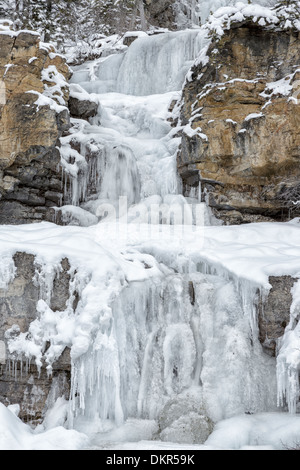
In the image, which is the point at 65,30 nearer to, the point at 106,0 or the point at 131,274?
the point at 106,0

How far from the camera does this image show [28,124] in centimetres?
723

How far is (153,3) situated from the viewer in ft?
59.2

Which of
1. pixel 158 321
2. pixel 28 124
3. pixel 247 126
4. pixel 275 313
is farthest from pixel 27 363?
pixel 247 126

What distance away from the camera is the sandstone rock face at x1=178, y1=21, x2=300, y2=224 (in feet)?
23.7

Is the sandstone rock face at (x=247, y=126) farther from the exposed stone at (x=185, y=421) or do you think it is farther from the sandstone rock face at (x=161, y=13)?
the sandstone rock face at (x=161, y=13)

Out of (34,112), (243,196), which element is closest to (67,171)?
(34,112)

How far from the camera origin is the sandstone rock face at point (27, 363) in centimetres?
462

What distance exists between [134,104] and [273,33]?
12.9 feet

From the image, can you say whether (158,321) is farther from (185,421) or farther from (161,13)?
(161,13)

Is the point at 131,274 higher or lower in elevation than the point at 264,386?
higher

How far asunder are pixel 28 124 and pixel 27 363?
4400 millimetres

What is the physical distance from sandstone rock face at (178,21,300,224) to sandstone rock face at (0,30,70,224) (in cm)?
255

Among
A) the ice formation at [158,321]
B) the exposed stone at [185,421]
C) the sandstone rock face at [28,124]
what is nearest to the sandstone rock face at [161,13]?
the sandstone rock face at [28,124]

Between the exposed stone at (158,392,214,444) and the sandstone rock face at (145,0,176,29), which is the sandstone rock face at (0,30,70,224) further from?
the sandstone rock face at (145,0,176,29)
